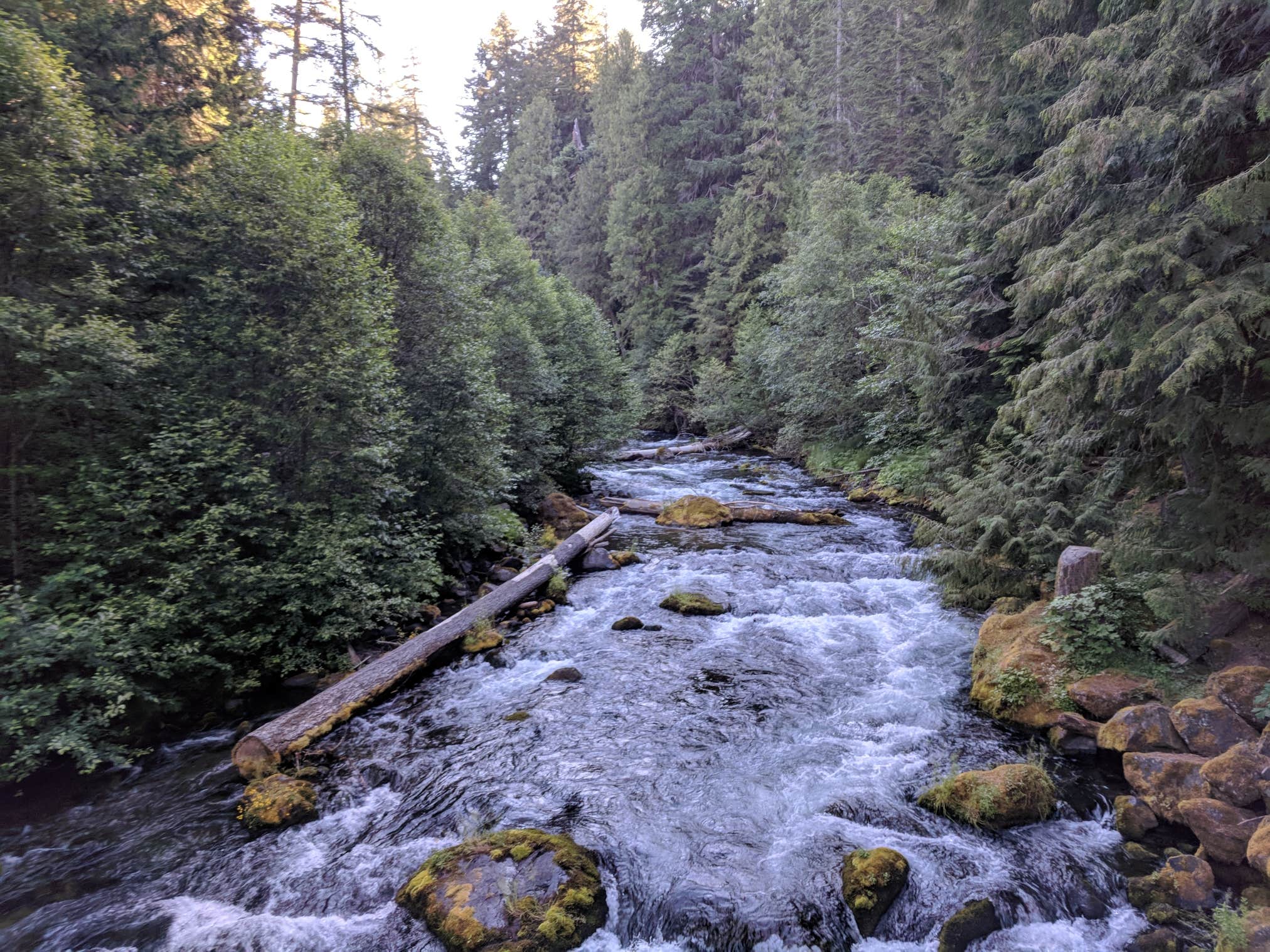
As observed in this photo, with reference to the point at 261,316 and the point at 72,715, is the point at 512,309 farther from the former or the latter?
the point at 72,715

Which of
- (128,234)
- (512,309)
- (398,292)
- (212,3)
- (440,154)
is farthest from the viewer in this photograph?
(440,154)

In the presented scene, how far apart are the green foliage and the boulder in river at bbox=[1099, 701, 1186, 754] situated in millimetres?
876

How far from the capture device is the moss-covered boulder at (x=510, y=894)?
466 centimetres

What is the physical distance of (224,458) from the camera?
748cm

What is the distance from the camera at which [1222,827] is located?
4.74m

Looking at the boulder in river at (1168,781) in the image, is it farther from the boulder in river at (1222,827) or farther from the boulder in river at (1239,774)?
the boulder in river at (1222,827)

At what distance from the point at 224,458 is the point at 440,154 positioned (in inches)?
1456

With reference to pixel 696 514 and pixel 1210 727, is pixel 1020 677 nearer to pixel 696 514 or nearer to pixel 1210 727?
pixel 1210 727

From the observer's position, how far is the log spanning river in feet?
16.3

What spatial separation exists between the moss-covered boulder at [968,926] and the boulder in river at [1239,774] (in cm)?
217

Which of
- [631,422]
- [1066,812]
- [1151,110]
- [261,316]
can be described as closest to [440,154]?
[631,422]

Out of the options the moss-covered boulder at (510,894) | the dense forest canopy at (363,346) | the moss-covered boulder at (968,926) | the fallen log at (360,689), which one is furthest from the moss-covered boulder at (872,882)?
the fallen log at (360,689)

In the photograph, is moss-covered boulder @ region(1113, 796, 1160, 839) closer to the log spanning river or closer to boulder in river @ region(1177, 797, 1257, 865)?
the log spanning river

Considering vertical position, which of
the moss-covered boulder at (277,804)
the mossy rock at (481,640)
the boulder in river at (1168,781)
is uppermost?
the boulder in river at (1168,781)
